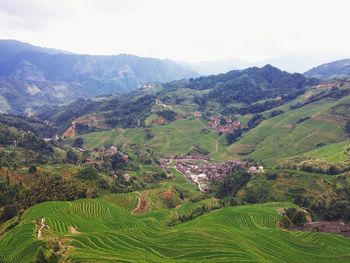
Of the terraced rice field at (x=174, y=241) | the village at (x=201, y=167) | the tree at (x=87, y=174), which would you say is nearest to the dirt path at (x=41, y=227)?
the terraced rice field at (x=174, y=241)

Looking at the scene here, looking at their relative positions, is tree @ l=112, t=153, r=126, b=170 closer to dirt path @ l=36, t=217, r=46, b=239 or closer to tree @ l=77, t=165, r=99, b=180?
tree @ l=77, t=165, r=99, b=180

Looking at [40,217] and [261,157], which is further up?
[40,217]

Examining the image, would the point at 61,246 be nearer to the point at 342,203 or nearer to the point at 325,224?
the point at 325,224

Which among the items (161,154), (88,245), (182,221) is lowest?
(161,154)

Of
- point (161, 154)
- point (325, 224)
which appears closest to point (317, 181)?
point (325, 224)

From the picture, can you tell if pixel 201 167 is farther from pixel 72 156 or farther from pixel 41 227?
pixel 41 227

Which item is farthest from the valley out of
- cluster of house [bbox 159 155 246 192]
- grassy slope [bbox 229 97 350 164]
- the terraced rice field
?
grassy slope [bbox 229 97 350 164]

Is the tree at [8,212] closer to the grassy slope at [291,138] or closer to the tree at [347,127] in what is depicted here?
the grassy slope at [291,138]

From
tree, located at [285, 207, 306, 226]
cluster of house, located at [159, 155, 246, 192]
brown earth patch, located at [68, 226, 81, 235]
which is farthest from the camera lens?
cluster of house, located at [159, 155, 246, 192]
